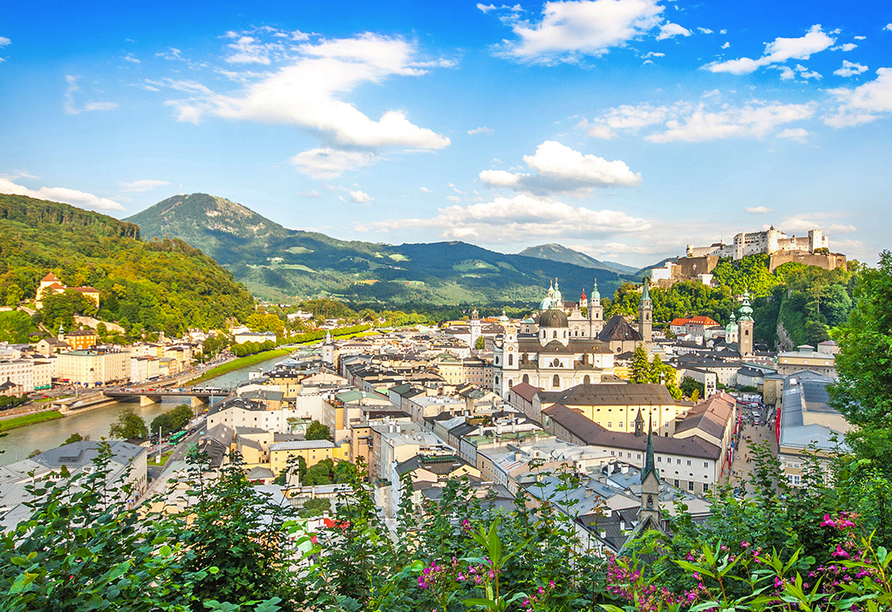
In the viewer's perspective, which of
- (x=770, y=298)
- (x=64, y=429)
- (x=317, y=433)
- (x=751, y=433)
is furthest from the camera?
(x=770, y=298)

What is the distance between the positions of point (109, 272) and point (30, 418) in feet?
121

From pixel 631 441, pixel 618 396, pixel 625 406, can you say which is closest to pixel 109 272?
pixel 618 396

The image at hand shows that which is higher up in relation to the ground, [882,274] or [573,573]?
[882,274]

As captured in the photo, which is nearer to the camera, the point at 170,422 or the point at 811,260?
the point at 170,422

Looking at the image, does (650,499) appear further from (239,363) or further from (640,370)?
(239,363)

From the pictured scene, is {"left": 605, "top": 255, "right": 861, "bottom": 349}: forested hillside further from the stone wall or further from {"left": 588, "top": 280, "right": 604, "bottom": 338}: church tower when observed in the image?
{"left": 588, "top": 280, "right": 604, "bottom": 338}: church tower

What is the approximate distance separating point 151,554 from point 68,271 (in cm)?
6645

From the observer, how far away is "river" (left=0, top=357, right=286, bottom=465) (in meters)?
24.2

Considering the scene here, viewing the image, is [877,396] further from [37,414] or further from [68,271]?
[68,271]

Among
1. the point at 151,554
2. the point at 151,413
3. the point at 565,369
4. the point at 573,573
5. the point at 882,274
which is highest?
the point at 882,274

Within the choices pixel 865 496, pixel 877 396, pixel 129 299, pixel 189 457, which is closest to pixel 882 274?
pixel 877 396

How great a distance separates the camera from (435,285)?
178000 millimetres

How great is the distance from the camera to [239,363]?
53906mm

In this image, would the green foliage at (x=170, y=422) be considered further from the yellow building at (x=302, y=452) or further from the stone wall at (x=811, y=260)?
the stone wall at (x=811, y=260)
